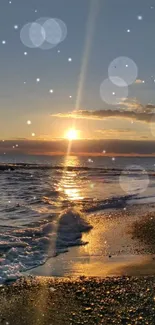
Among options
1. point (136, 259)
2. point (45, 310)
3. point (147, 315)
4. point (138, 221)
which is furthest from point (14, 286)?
point (138, 221)

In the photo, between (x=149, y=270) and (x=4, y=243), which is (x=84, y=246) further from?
(x=149, y=270)

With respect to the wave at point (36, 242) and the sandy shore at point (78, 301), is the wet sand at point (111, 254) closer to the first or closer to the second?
the wave at point (36, 242)

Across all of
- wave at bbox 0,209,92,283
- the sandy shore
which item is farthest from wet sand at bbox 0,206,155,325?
wave at bbox 0,209,92,283

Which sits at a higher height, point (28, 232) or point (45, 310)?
point (28, 232)

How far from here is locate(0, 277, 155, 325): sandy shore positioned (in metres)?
5.48

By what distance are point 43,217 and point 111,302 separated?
11.2m

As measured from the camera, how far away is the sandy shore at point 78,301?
5.48 meters

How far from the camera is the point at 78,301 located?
6.20 m

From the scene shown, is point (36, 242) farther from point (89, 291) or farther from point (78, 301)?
point (78, 301)

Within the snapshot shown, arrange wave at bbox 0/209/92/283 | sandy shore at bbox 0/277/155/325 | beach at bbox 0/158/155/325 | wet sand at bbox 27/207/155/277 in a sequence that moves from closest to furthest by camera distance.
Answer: sandy shore at bbox 0/277/155/325
beach at bbox 0/158/155/325
wet sand at bbox 27/207/155/277
wave at bbox 0/209/92/283

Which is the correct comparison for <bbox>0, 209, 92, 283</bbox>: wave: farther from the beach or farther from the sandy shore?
the sandy shore

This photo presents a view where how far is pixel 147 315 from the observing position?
5.47m

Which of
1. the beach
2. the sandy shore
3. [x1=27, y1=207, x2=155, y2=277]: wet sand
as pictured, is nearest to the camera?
the sandy shore

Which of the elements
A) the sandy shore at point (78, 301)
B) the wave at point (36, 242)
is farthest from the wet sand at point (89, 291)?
the wave at point (36, 242)
